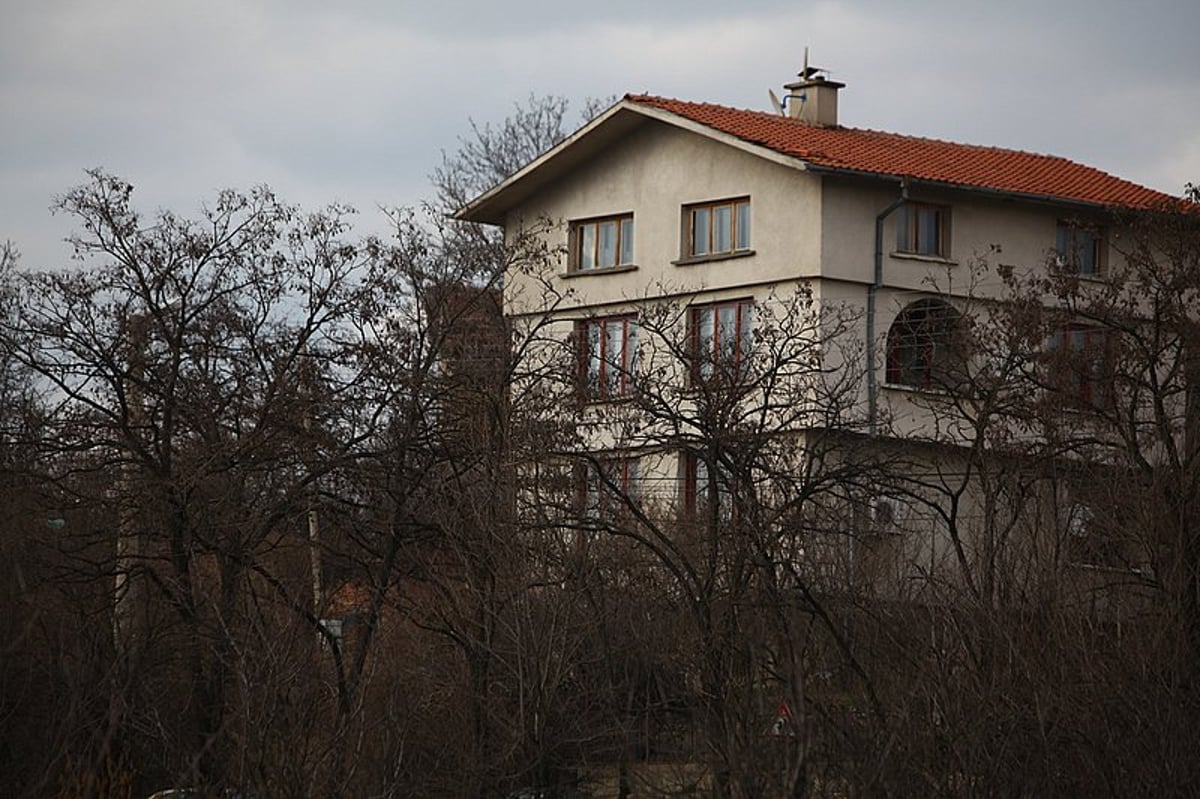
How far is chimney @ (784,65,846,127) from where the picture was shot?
3641cm

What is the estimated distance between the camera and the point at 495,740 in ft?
62.3

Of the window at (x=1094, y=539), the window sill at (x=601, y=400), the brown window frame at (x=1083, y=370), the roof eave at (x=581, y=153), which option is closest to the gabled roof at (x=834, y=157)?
the roof eave at (x=581, y=153)

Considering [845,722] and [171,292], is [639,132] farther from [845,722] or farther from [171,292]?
[845,722]

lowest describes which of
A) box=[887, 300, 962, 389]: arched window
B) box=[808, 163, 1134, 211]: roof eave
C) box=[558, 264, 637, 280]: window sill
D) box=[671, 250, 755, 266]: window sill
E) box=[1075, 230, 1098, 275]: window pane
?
box=[887, 300, 962, 389]: arched window

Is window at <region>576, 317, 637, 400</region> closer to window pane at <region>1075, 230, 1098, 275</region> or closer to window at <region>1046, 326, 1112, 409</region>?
window at <region>1046, 326, 1112, 409</region>

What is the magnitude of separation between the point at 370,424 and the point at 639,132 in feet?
45.9

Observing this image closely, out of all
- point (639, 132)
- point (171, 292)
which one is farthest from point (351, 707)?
point (639, 132)

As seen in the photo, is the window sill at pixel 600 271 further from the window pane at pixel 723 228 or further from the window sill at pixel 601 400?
the window sill at pixel 601 400

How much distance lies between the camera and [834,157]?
3262 centimetres

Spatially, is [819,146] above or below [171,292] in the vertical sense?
above

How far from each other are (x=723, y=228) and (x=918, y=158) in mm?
3721

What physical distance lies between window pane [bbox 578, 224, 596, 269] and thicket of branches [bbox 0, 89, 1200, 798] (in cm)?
1017

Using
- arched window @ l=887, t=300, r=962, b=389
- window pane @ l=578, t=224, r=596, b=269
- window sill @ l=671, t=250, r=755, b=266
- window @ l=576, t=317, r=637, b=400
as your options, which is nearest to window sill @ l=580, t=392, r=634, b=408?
window @ l=576, t=317, r=637, b=400

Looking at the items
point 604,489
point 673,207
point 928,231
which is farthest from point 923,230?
point 604,489
